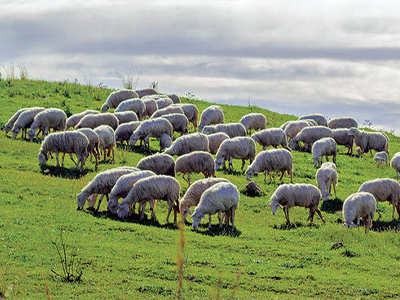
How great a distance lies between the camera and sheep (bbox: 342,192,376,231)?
17.5 metres

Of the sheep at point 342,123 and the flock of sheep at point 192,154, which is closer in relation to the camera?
→ the flock of sheep at point 192,154

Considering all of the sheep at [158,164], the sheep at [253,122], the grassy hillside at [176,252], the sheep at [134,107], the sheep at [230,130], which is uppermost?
the sheep at [134,107]

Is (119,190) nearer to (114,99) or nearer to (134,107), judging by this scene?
(134,107)

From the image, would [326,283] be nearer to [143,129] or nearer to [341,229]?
[341,229]

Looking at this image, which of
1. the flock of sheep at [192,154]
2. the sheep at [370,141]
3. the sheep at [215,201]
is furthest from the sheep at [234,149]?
the sheep at [370,141]

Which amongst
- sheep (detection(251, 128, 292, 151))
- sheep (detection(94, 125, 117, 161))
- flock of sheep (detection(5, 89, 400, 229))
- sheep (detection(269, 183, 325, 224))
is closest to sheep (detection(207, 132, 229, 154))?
flock of sheep (detection(5, 89, 400, 229))

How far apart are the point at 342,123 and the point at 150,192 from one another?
23980 mm

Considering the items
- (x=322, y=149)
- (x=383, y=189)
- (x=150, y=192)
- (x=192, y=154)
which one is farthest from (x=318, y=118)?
(x=150, y=192)

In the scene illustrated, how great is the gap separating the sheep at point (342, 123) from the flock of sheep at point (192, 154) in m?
0.07

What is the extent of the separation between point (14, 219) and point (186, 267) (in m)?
5.76

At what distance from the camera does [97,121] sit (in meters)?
28.5

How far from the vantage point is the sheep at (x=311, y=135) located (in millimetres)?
31453

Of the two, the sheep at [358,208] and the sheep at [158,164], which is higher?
the sheep at [158,164]

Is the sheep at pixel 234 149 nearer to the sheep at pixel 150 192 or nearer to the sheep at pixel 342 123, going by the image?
the sheep at pixel 150 192
